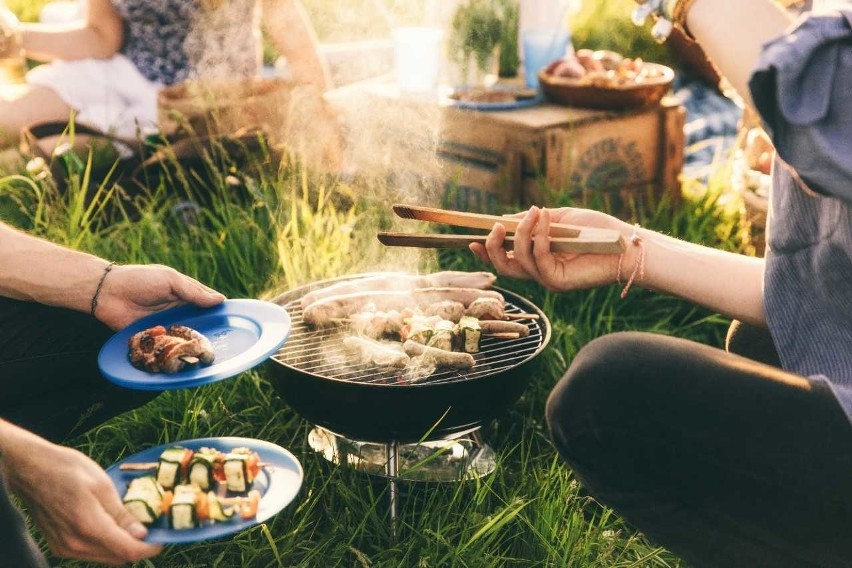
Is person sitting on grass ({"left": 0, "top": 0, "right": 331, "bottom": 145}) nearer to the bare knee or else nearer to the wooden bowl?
the bare knee

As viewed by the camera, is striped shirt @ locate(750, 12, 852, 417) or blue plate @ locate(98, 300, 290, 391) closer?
striped shirt @ locate(750, 12, 852, 417)

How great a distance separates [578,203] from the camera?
16.0ft

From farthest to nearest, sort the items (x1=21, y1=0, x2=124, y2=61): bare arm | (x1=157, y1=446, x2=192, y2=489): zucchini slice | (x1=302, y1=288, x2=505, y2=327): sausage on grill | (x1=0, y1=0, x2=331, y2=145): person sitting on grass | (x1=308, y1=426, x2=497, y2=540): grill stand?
1. (x1=21, y1=0, x2=124, y2=61): bare arm
2. (x1=0, y1=0, x2=331, y2=145): person sitting on grass
3. (x1=302, y1=288, x2=505, y2=327): sausage on grill
4. (x1=308, y1=426, x2=497, y2=540): grill stand
5. (x1=157, y1=446, x2=192, y2=489): zucchini slice

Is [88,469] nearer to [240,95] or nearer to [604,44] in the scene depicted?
[240,95]

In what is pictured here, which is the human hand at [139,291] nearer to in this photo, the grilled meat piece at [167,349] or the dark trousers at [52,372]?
the dark trousers at [52,372]

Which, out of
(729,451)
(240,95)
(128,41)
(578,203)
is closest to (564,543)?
(729,451)

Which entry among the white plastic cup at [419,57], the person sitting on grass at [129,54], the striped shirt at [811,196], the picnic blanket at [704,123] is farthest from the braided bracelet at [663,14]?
the picnic blanket at [704,123]

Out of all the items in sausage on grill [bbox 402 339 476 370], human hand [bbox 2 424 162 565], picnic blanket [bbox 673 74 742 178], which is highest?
human hand [bbox 2 424 162 565]

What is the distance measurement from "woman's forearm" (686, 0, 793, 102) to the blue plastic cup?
340 cm

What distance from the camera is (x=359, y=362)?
8.85ft

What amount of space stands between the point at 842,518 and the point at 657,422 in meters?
0.44

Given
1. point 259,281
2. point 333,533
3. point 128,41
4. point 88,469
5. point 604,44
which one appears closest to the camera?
point 88,469

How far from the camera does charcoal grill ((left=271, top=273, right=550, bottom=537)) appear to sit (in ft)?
7.95

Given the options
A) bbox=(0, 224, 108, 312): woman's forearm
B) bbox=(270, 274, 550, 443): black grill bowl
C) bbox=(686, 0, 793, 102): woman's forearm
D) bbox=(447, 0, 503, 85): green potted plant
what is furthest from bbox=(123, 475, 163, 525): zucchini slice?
bbox=(447, 0, 503, 85): green potted plant
